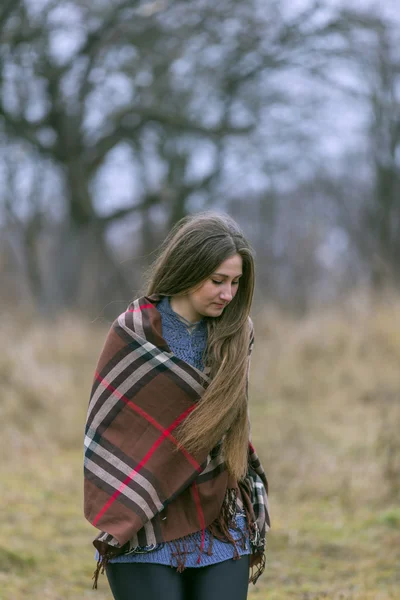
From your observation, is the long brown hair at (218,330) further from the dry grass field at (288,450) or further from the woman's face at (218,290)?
the dry grass field at (288,450)

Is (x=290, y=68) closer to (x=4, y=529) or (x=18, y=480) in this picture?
(x=18, y=480)

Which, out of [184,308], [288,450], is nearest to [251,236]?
[288,450]

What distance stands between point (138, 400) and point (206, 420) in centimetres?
26

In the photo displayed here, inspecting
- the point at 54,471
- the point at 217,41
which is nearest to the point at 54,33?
the point at 217,41

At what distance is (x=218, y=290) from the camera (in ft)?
8.61

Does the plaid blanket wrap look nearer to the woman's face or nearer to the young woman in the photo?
the young woman

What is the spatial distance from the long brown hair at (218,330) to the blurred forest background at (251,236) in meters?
1.99

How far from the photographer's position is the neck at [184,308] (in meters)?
2.72

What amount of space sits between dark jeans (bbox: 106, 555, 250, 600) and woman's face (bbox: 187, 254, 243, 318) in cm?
84


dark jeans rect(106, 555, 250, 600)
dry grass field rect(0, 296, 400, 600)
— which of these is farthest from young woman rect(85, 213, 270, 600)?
dry grass field rect(0, 296, 400, 600)

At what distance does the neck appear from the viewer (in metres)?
2.72

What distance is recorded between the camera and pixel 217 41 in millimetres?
12531

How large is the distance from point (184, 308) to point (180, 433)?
44cm

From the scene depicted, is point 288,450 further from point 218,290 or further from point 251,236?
point 251,236
